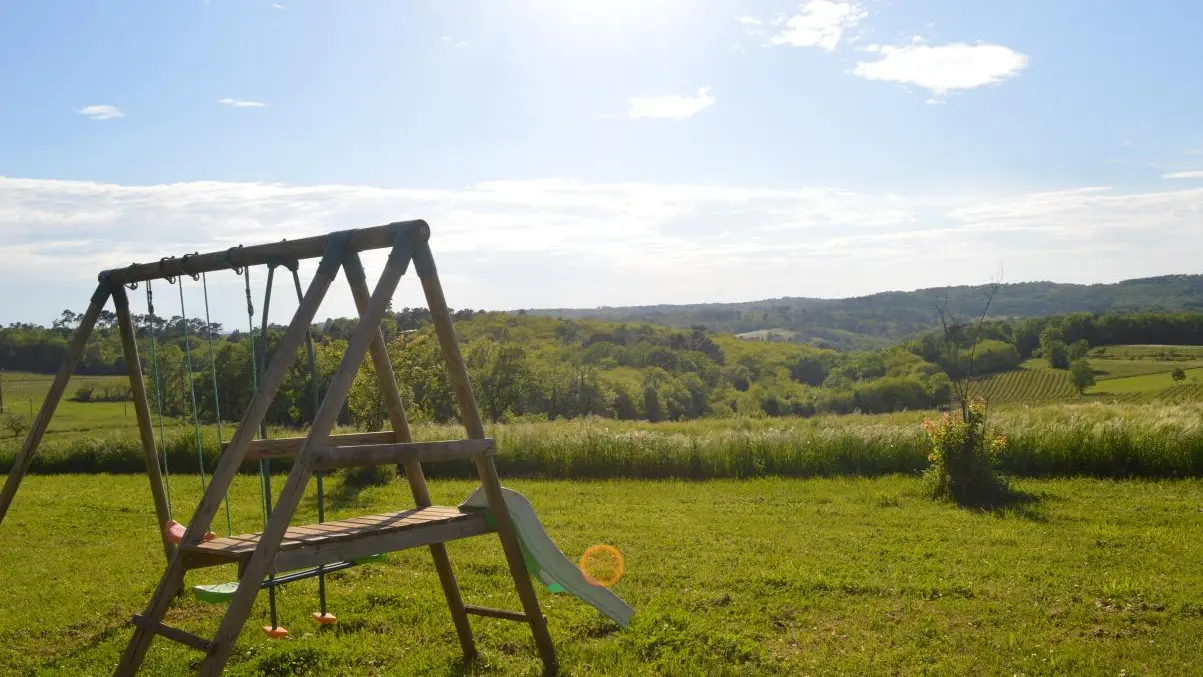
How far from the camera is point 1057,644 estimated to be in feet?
19.9

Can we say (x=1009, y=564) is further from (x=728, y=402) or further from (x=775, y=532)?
(x=728, y=402)

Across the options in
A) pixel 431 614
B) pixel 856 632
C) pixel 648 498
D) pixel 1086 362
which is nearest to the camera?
pixel 856 632

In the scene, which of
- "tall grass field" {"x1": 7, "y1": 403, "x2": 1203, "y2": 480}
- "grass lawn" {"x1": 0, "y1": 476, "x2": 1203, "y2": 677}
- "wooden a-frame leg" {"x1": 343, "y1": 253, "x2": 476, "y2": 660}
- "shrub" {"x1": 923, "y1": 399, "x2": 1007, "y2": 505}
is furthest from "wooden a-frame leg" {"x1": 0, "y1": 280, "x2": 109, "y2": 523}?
"shrub" {"x1": 923, "y1": 399, "x2": 1007, "y2": 505}

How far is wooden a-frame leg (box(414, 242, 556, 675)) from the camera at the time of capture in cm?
521

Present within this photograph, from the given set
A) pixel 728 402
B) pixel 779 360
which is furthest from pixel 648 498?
pixel 779 360

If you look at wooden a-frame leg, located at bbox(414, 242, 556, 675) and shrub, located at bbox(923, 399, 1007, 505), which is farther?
shrub, located at bbox(923, 399, 1007, 505)

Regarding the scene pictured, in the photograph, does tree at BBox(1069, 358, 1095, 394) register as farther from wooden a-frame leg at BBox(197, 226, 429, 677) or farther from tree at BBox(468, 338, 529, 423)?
wooden a-frame leg at BBox(197, 226, 429, 677)

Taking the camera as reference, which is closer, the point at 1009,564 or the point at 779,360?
the point at 1009,564

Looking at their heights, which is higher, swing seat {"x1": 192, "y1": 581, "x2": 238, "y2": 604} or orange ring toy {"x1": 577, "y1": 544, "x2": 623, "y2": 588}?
swing seat {"x1": 192, "y1": 581, "x2": 238, "y2": 604}

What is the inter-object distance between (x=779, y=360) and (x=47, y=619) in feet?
333

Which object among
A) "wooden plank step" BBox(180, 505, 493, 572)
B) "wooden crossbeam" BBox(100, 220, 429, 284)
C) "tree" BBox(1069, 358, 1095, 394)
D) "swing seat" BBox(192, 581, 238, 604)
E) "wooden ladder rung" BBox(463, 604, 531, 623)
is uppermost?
"wooden crossbeam" BBox(100, 220, 429, 284)

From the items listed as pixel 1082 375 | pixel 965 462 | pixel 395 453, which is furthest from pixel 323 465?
pixel 1082 375

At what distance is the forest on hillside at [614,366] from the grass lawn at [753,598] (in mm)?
2603

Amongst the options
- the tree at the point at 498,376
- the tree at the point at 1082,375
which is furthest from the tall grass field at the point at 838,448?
the tree at the point at 1082,375
